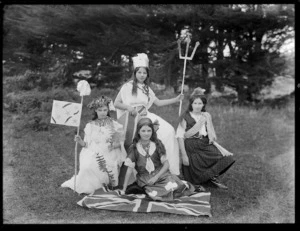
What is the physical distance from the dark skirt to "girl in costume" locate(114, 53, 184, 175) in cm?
18

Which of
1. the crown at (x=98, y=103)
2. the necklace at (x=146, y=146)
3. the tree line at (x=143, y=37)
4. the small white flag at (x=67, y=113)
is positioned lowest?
the necklace at (x=146, y=146)

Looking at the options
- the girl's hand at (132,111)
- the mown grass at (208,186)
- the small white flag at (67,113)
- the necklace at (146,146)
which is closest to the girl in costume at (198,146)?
→ the mown grass at (208,186)

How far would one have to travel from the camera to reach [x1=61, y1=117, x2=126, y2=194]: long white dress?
4.38m

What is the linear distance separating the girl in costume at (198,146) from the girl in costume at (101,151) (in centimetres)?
75

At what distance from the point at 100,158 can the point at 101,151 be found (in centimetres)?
8

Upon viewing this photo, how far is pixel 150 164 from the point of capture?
13.9 feet

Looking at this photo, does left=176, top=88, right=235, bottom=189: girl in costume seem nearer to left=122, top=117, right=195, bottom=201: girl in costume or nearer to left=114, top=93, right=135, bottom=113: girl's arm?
left=122, top=117, right=195, bottom=201: girl in costume

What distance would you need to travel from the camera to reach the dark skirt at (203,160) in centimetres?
449

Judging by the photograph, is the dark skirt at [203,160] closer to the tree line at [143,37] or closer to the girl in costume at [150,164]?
the girl in costume at [150,164]

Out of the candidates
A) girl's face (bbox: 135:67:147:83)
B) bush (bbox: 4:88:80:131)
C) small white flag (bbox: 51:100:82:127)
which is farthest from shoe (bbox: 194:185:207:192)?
bush (bbox: 4:88:80:131)

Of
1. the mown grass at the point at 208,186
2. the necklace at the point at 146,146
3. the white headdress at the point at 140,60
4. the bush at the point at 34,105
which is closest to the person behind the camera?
the mown grass at the point at 208,186
